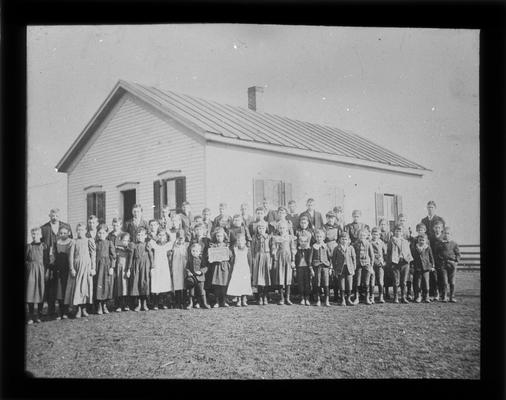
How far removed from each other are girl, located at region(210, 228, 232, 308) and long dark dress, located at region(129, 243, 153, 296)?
748 mm

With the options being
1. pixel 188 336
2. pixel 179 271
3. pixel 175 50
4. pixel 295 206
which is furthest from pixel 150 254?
pixel 175 50

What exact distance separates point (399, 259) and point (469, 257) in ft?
2.57

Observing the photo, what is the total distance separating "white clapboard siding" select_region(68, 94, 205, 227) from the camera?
5.82m

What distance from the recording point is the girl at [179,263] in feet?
19.3

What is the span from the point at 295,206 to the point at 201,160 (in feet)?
3.90

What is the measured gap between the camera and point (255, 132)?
604 centimetres

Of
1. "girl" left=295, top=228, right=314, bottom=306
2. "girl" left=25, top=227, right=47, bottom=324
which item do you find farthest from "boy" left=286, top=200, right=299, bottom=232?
"girl" left=25, top=227, right=47, bottom=324

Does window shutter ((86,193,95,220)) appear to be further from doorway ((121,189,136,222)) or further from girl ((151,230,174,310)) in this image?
girl ((151,230,174,310))

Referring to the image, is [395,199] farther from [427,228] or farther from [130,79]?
[130,79]

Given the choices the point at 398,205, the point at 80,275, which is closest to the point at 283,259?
the point at 398,205

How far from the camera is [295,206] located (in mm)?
5902

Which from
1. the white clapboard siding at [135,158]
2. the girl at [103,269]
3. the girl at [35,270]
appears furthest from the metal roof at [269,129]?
the girl at [35,270]

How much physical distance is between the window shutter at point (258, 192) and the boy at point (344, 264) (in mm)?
1035

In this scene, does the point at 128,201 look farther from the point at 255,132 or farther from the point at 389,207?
the point at 389,207
